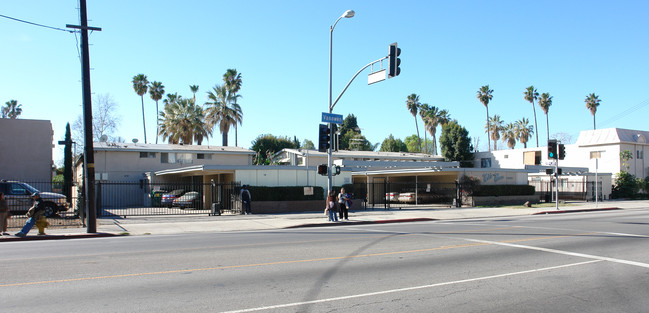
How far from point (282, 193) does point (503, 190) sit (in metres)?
17.3

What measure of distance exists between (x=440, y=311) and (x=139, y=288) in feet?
14.6

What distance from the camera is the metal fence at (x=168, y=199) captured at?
2522 cm

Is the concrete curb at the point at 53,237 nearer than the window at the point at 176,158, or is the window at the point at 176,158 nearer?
the concrete curb at the point at 53,237

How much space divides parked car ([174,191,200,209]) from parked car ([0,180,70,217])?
28.5 feet

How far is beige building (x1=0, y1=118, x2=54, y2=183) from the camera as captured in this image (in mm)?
35625

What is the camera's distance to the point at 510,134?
254 ft

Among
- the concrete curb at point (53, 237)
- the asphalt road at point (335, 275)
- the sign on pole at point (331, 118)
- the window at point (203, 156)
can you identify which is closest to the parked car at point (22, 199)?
the concrete curb at point (53, 237)

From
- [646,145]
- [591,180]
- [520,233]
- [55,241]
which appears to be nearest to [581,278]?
[520,233]

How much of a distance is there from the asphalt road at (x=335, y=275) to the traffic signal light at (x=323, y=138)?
8.51 metres

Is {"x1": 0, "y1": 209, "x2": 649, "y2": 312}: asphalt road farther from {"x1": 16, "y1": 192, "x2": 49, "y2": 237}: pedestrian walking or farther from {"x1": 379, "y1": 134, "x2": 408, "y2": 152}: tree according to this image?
{"x1": 379, "y1": 134, "x2": 408, "y2": 152}: tree

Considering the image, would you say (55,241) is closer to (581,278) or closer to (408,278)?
(408,278)

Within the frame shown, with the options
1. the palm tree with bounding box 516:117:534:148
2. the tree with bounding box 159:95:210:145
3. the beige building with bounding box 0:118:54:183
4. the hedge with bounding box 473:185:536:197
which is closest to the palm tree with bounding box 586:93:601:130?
the palm tree with bounding box 516:117:534:148

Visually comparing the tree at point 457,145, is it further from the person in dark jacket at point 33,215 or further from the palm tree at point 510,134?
the person in dark jacket at point 33,215

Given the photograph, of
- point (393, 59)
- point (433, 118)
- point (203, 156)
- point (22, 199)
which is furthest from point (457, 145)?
point (22, 199)
